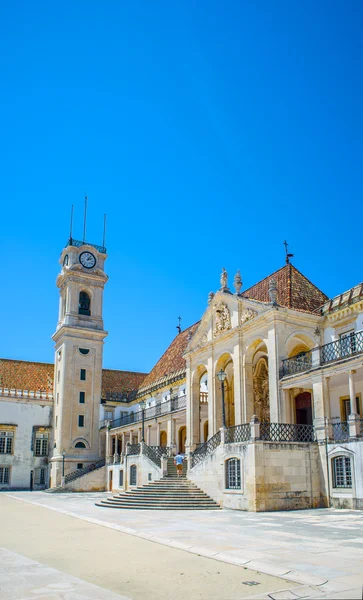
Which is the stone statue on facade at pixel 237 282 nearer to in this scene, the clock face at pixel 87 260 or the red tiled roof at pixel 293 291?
the red tiled roof at pixel 293 291

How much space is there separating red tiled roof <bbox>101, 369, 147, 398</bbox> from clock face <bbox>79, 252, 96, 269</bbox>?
11.8 metres

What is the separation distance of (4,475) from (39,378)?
403 inches

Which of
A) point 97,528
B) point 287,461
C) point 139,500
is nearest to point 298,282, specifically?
point 287,461

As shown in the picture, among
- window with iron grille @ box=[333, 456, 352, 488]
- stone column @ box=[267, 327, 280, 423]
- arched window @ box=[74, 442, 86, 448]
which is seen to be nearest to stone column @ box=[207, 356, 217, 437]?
stone column @ box=[267, 327, 280, 423]

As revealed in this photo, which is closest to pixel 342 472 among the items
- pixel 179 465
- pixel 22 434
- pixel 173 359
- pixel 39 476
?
pixel 179 465

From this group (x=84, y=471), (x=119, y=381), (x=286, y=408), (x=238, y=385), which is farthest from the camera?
(x=119, y=381)

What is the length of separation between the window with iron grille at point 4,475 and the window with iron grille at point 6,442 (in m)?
1.39

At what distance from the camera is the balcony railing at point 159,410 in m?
37.9

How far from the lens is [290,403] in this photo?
85.8 feet

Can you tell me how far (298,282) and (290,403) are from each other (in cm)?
750

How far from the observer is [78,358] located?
1965 inches

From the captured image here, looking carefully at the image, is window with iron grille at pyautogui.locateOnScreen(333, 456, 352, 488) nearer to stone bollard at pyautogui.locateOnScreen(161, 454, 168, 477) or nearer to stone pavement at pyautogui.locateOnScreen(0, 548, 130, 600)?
stone bollard at pyautogui.locateOnScreen(161, 454, 168, 477)

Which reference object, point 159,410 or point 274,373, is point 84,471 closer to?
point 159,410

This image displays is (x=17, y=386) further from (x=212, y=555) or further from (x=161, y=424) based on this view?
(x=212, y=555)
